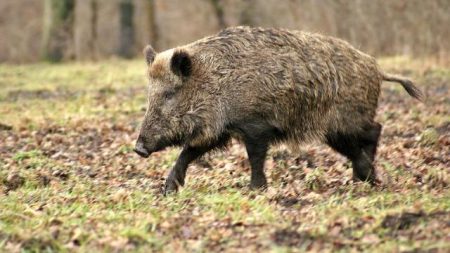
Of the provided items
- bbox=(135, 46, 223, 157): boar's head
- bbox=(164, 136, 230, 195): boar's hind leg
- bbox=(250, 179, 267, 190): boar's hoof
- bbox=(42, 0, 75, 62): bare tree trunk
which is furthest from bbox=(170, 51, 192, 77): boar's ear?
bbox=(42, 0, 75, 62): bare tree trunk

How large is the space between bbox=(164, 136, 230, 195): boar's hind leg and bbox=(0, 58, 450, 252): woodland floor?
0.13 metres

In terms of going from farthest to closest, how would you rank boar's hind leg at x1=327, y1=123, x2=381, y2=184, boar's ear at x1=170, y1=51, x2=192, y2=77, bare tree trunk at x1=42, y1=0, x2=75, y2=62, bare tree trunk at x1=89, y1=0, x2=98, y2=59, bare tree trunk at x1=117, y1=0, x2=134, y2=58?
1. bare tree trunk at x1=117, y1=0, x2=134, y2=58
2. bare tree trunk at x1=89, y1=0, x2=98, y2=59
3. bare tree trunk at x1=42, y1=0, x2=75, y2=62
4. boar's hind leg at x1=327, y1=123, x2=381, y2=184
5. boar's ear at x1=170, y1=51, x2=192, y2=77

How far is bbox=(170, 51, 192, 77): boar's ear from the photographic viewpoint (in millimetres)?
7684

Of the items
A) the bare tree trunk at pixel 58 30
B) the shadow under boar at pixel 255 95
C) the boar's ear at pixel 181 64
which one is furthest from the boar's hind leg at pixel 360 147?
the bare tree trunk at pixel 58 30

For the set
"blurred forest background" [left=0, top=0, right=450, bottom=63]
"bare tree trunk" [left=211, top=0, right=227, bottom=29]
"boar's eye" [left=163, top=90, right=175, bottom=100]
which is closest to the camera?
"boar's eye" [left=163, top=90, right=175, bottom=100]

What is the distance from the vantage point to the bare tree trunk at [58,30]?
1120 inches

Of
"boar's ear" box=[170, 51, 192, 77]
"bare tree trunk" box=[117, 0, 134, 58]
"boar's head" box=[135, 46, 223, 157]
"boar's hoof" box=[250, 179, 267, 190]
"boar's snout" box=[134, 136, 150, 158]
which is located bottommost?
"bare tree trunk" box=[117, 0, 134, 58]

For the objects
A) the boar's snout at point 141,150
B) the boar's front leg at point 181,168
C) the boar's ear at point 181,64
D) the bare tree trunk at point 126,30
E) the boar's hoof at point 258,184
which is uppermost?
the boar's ear at point 181,64

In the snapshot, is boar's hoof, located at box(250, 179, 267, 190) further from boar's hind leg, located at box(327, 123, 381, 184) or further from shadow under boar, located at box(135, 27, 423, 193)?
boar's hind leg, located at box(327, 123, 381, 184)

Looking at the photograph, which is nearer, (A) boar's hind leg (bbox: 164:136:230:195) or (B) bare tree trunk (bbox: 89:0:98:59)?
(A) boar's hind leg (bbox: 164:136:230:195)

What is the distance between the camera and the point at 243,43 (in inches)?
313

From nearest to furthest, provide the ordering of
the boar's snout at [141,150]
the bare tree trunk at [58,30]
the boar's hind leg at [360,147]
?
the boar's snout at [141,150], the boar's hind leg at [360,147], the bare tree trunk at [58,30]

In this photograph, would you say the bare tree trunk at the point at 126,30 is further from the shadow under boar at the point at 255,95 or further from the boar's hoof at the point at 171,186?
the boar's hoof at the point at 171,186

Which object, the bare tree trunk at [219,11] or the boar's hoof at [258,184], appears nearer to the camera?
the boar's hoof at [258,184]
